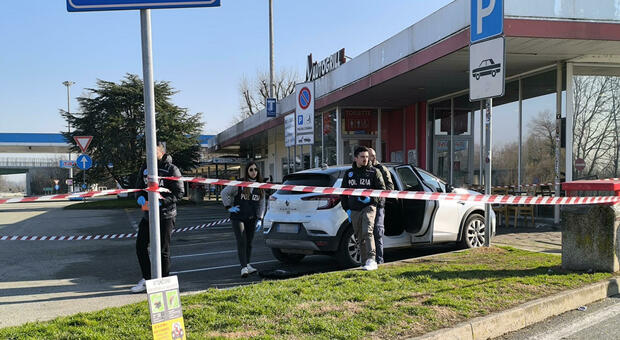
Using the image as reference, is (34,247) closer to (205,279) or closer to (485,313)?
(205,279)

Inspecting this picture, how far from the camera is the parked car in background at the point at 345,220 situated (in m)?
6.71

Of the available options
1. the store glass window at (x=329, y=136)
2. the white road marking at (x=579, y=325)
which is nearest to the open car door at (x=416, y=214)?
the white road marking at (x=579, y=325)

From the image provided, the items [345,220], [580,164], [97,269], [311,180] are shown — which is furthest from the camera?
[580,164]

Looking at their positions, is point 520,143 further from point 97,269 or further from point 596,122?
point 97,269

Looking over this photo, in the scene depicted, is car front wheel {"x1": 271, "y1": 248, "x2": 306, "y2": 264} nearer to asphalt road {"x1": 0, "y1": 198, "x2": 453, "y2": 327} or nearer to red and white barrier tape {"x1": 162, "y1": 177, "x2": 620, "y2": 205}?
asphalt road {"x1": 0, "y1": 198, "x2": 453, "y2": 327}

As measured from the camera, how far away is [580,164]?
1130 cm

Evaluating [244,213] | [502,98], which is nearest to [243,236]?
[244,213]

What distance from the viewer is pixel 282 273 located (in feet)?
21.7

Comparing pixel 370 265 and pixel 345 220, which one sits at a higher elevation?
pixel 345 220

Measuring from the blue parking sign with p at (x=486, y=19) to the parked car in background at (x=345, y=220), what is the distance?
2416 mm

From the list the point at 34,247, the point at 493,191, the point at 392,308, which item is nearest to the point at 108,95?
the point at 34,247

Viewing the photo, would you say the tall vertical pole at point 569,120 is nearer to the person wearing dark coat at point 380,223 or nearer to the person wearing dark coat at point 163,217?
the person wearing dark coat at point 380,223

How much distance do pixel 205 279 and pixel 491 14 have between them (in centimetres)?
590

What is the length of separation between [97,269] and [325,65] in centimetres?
1359
